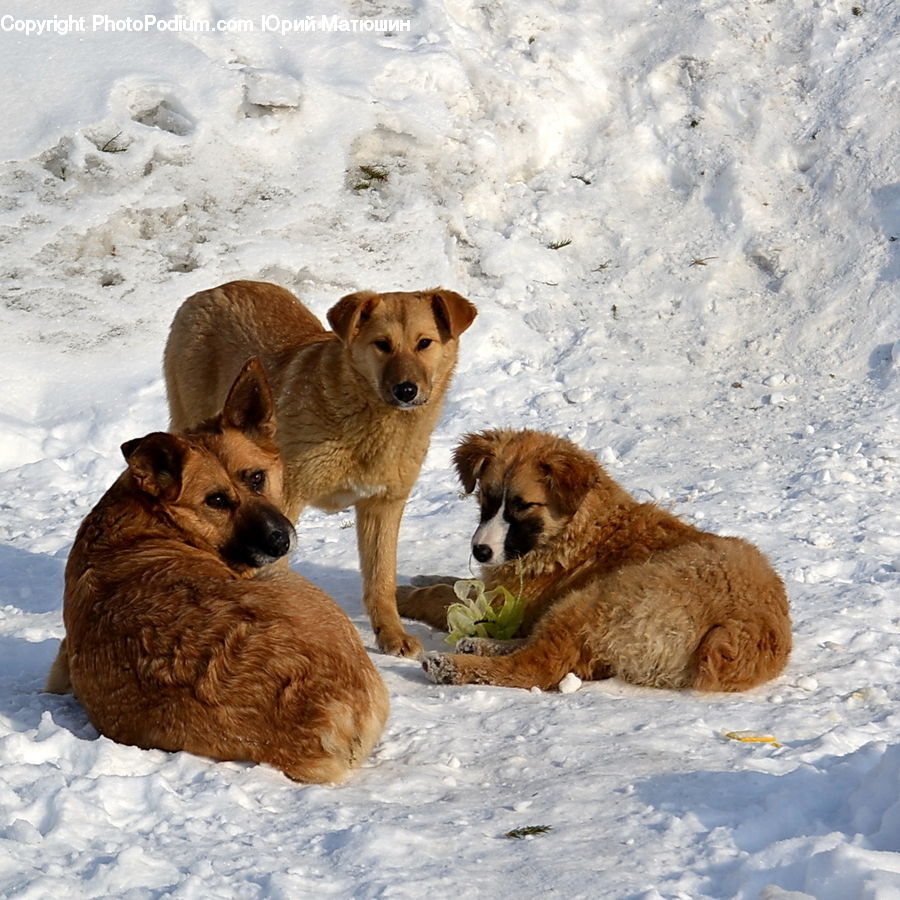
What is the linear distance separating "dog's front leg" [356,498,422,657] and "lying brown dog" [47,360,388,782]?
5.28ft

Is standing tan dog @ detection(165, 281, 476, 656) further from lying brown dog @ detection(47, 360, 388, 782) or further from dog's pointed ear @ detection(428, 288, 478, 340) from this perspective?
lying brown dog @ detection(47, 360, 388, 782)

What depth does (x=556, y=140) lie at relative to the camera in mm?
12547

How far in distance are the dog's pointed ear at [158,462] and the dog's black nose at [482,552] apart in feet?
6.19

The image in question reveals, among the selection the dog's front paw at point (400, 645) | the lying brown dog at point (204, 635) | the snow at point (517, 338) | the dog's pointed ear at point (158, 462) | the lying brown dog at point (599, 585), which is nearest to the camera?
the snow at point (517, 338)

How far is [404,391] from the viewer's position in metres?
6.83

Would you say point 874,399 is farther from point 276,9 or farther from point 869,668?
point 276,9

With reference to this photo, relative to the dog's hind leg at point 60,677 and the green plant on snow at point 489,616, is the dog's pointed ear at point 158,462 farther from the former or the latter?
the green plant on snow at point 489,616

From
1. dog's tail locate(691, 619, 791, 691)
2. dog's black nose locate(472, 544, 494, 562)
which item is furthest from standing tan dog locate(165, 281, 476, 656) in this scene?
dog's tail locate(691, 619, 791, 691)

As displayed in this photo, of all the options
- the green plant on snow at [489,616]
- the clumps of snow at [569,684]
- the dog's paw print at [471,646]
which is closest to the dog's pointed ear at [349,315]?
the green plant on snow at [489,616]

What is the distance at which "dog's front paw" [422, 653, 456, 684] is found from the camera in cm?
601

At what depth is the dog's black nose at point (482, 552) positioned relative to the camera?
6598mm

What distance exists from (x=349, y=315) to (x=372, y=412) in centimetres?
55

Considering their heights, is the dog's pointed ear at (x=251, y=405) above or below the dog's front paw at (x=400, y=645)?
above

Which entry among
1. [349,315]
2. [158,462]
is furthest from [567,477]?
[158,462]
